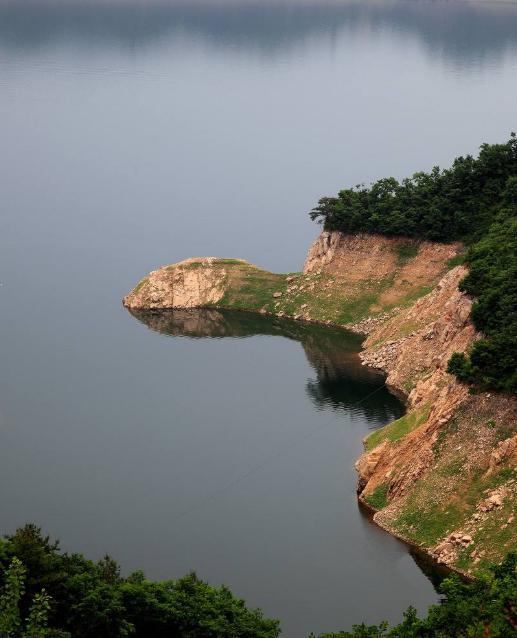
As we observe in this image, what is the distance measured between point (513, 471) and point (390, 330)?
37.2 m

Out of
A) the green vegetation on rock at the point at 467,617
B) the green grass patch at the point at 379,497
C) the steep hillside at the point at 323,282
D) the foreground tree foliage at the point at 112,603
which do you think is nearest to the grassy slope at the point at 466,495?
the green grass patch at the point at 379,497

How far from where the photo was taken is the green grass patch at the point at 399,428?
93.1 m

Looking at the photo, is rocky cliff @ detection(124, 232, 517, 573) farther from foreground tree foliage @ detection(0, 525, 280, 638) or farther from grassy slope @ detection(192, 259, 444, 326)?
foreground tree foliage @ detection(0, 525, 280, 638)

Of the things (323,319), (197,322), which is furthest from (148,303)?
(323,319)

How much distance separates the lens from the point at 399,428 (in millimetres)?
95125

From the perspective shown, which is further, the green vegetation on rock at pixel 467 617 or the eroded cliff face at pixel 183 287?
the eroded cliff face at pixel 183 287

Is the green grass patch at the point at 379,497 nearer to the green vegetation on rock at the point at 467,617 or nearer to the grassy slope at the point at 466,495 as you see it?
the grassy slope at the point at 466,495

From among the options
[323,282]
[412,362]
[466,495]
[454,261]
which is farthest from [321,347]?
[466,495]

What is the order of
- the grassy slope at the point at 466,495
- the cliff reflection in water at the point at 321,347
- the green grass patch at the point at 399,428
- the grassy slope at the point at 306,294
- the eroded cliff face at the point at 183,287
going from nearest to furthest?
1. the grassy slope at the point at 466,495
2. the green grass patch at the point at 399,428
3. the cliff reflection in water at the point at 321,347
4. the grassy slope at the point at 306,294
5. the eroded cliff face at the point at 183,287

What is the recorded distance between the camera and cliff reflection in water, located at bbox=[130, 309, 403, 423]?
106 metres

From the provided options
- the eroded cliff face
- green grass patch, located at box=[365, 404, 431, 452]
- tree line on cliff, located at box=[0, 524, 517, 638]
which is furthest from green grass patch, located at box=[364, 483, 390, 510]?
the eroded cliff face

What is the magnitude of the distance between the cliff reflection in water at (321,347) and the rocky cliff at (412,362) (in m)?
1.29

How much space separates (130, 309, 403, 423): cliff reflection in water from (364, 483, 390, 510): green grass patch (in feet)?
45.6

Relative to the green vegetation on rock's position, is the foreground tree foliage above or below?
above
